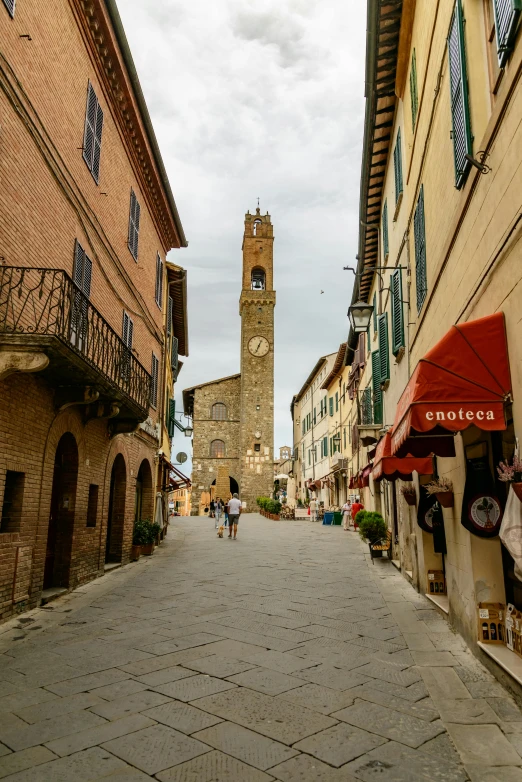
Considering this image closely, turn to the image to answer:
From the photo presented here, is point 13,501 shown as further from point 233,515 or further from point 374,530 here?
point 233,515

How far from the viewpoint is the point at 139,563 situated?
14.2m

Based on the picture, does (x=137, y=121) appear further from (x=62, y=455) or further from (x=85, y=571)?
(x=85, y=571)

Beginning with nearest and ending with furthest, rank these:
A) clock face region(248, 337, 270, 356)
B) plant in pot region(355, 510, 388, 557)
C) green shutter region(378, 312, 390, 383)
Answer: green shutter region(378, 312, 390, 383) < plant in pot region(355, 510, 388, 557) < clock face region(248, 337, 270, 356)

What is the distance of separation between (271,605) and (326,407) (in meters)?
31.5

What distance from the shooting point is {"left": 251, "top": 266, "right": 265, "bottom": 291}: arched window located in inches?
2167

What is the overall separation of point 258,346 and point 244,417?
6606 millimetres

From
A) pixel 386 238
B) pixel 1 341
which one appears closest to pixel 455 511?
pixel 1 341

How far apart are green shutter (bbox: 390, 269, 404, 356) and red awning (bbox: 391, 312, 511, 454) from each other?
22.3ft

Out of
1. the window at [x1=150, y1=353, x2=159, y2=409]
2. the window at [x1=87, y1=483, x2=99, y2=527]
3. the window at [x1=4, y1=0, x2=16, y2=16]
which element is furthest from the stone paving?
the window at [x1=150, y1=353, x2=159, y2=409]

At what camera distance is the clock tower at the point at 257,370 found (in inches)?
1897

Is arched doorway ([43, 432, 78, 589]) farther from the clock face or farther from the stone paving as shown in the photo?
the clock face

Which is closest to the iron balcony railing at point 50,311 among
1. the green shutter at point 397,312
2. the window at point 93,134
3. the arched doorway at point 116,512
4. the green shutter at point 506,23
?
the window at point 93,134

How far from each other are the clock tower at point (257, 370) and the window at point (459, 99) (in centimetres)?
4274

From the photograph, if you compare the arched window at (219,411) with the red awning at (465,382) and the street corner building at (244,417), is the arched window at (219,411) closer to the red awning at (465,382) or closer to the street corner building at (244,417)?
the street corner building at (244,417)
